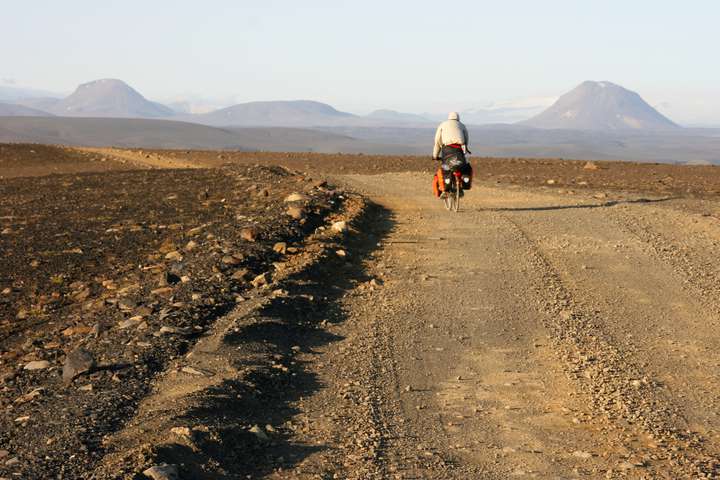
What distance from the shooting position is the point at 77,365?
8.46 meters

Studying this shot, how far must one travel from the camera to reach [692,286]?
12.4 m

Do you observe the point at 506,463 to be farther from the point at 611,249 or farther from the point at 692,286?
the point at 611,249

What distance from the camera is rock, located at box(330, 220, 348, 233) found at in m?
15.6

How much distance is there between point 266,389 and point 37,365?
8.26 ft

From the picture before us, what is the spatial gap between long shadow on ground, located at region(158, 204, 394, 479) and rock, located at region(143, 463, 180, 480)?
0.33 ft

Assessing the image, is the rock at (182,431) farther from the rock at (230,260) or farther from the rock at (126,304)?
the rock at (230,260)

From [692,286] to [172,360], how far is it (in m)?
6.79

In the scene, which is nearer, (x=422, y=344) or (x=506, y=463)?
(x=506, y=463)

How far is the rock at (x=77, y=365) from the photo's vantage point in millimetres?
8367

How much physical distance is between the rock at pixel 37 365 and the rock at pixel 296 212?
25.6 feet

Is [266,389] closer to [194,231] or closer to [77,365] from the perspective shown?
[77,365]

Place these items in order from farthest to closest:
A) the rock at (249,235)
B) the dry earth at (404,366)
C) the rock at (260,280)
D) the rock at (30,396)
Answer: the rock at (249,235)
the rock at (260,280)
the rock at (30,396)
the dry earth at (404,366)

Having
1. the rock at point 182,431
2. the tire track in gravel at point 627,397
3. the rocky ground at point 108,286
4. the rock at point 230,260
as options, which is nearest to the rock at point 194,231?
the rocky ground at point 108,286

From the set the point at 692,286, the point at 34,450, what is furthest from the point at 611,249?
the point at 34,450
